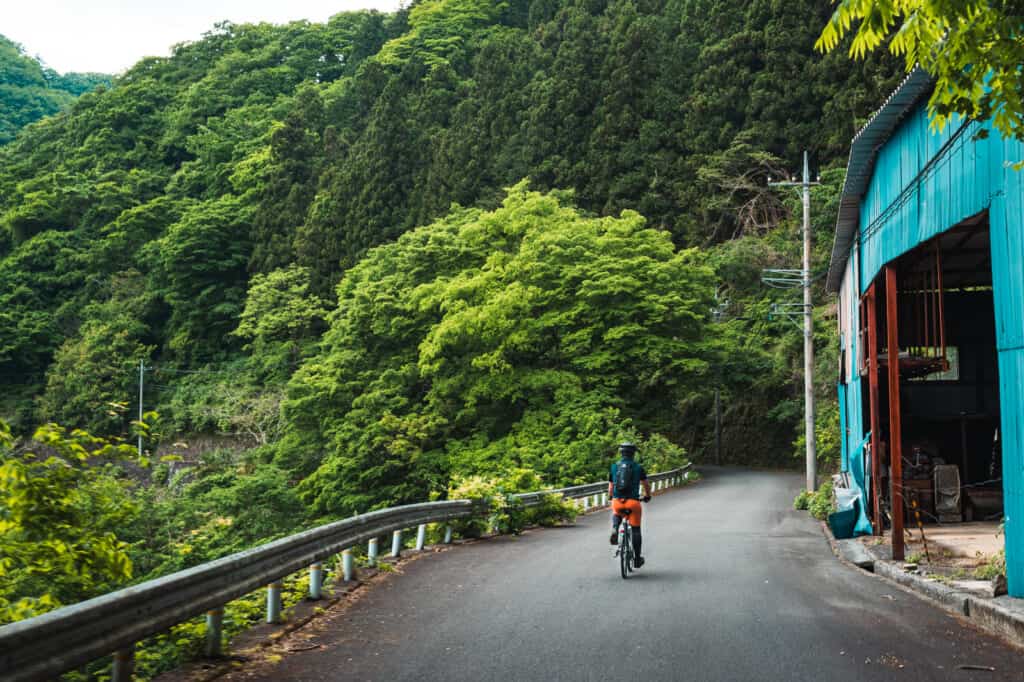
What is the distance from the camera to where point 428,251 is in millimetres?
40969

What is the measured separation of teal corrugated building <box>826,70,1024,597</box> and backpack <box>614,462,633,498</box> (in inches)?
167

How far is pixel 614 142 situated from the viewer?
184 feet

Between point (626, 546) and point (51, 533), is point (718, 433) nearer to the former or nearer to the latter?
point (626, 546)

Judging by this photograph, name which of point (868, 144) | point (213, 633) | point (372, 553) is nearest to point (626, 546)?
point (372, 553)

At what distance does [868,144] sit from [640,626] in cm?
1057

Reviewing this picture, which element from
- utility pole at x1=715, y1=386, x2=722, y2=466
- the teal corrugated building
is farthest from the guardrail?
utility pole at x1=715, y1=386, x2=722, y2=466

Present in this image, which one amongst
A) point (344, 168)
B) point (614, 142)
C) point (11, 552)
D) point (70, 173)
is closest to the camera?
point (11, 552)

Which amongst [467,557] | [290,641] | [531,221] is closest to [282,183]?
[531,221]

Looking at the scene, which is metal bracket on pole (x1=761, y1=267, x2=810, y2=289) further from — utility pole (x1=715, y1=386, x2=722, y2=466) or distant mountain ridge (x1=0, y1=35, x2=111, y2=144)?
distant mountain ridge (x1=0, y1=35, x2=111, y2=144)

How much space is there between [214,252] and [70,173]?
15.5 m

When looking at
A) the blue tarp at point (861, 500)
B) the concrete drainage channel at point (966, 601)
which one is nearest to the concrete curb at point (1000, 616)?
the concrete drainage channel at point (966, 601)

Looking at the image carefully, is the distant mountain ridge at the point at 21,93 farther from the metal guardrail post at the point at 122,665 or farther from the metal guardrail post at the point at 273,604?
the metal guardrail post at the point at 122,665

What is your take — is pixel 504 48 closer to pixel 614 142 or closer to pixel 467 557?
pixel 614 142

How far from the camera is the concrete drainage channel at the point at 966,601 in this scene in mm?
8195
